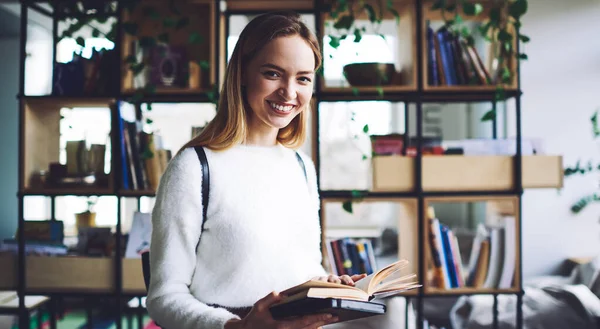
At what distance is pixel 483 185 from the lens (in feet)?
7.51

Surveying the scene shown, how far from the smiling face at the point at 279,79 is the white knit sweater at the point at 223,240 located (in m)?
0.12

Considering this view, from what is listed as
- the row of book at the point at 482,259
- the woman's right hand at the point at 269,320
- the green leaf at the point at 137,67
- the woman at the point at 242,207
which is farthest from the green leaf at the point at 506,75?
the woman's right hand at the point at 269,320

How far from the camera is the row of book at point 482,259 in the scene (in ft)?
7.51

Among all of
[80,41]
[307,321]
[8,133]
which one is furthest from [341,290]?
[8,133]

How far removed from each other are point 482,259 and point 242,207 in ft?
5.36

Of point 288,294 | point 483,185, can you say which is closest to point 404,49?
point 483,185

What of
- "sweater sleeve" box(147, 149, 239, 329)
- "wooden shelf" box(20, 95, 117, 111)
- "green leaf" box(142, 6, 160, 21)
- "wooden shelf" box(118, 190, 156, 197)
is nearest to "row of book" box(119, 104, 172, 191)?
"wooden shelf" box(118, 190, 156, 197)

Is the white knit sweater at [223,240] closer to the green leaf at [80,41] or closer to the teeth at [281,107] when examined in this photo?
the teeth at [281,107]

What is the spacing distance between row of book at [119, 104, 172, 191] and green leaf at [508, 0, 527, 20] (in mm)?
1720

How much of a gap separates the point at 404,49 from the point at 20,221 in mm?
1974

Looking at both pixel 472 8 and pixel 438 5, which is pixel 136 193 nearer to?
pixel 438 5

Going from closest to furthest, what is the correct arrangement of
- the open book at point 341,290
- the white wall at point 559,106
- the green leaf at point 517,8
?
the open book at point 341,290
the green leaf at point 517,8
the white wall at point 559,106

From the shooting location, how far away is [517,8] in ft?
7.23

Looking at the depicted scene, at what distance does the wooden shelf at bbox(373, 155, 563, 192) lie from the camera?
228 cm
